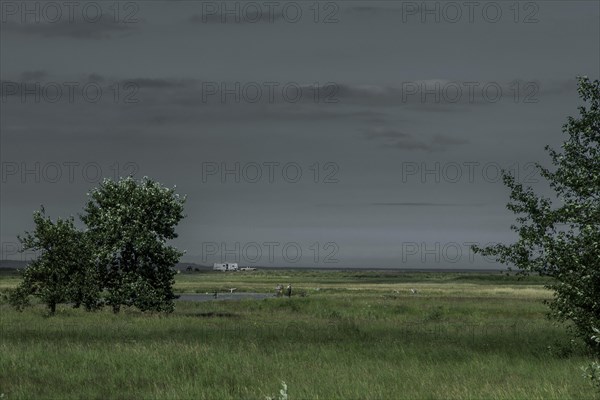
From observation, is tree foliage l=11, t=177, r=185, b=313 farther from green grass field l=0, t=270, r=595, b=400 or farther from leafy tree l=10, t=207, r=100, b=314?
green grass field l=0, t=270, r=595, b=400

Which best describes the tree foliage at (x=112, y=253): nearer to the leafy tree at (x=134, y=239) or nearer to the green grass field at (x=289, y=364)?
the leafy tree at (x=134, y=239)

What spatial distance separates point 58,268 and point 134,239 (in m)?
4.81

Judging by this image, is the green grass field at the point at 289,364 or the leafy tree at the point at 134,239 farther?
the leafy tree at the point at 134,239

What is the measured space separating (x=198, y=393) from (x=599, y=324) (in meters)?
11.3

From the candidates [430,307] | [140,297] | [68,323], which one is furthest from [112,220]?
[430,307]

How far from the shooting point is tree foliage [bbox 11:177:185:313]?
44594mm

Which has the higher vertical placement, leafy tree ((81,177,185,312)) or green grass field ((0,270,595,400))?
leafy tree ((81,177,185,312))

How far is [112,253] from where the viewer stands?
45.0 meters

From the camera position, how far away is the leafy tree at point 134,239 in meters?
44.7

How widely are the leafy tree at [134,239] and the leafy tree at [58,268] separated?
91 centimetres

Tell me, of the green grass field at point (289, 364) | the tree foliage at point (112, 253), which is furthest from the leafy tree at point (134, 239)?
the green grass field at point (289, 364)

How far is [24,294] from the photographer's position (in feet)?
148

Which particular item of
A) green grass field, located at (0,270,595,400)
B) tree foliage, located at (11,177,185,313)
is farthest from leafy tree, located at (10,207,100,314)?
green grass field, located at (0,270,595,400)

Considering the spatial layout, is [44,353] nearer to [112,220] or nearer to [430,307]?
[112,220]
